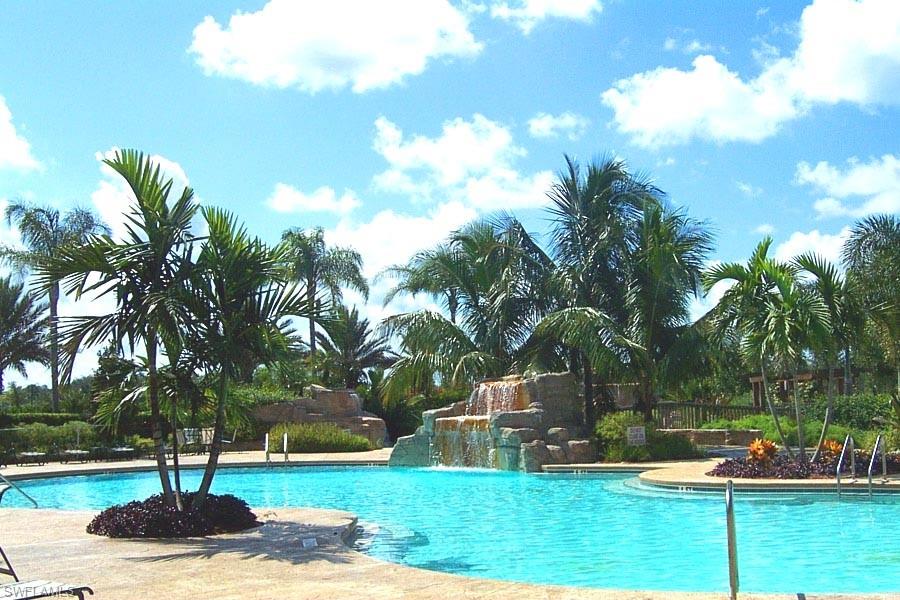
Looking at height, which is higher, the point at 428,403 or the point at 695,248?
the point at 695,248

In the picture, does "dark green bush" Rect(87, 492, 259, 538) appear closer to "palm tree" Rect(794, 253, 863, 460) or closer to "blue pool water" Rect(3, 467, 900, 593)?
"blue pool water" Rect(3, 467, 900, 593)

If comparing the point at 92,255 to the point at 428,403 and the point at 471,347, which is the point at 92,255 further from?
the point at 428,403

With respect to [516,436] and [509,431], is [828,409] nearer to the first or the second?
[516,436]

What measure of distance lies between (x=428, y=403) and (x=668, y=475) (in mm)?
16925

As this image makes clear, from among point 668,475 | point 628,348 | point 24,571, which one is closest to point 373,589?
point 24,571

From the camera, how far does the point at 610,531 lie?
10.7 metres

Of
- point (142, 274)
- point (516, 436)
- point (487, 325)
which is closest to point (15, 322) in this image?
point (487, 325)

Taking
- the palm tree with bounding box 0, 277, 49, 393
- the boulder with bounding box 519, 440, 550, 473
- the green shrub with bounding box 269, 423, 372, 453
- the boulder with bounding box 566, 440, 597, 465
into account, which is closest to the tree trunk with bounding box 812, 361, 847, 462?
the boulder with bounding box 566, 440, 597, 465

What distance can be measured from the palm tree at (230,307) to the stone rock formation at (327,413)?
61.1 feet

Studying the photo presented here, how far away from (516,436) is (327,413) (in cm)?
1097

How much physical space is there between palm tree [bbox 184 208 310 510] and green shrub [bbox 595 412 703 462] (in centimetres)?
1112

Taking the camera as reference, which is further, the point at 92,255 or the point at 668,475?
the point at 668,475

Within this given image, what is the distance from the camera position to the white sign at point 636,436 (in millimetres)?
→ 19094

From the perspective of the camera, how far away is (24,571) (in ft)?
24.2
